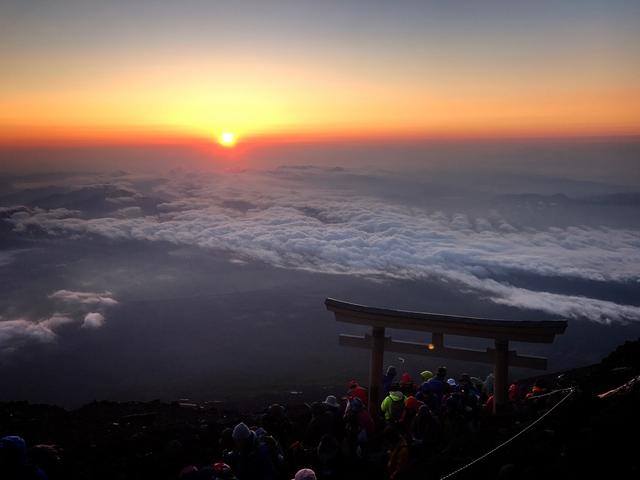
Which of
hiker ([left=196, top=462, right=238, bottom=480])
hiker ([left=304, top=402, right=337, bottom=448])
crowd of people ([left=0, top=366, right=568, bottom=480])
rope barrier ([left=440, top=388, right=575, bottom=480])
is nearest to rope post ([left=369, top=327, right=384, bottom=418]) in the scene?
crowd of people ([left=0, top=366, right=568, bottom=480])

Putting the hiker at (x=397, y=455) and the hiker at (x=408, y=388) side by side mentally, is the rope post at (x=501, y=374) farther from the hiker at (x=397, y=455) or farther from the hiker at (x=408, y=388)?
the hiker at (x=397, y=455)

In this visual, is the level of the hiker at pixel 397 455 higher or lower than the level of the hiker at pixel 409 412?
lower

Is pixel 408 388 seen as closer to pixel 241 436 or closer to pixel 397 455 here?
pixel 397 455

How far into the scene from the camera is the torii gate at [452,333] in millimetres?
9016

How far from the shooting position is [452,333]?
934 centimetres

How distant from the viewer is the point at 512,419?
7668 millimetres

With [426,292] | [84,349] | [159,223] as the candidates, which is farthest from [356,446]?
[159,223]

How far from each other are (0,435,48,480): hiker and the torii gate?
608cm

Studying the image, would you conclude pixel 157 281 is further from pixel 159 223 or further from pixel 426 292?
pixel 159 223

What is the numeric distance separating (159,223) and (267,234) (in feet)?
120

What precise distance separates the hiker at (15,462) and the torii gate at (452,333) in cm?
608

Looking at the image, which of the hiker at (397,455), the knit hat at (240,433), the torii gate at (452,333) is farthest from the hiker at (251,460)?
the torii gate at (452,333)

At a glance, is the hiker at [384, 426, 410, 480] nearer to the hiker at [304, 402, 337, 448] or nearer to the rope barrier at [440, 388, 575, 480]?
the rope barrier at [440, 388, 575, 480]

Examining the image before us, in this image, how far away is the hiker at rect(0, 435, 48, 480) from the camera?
15.8 feet
